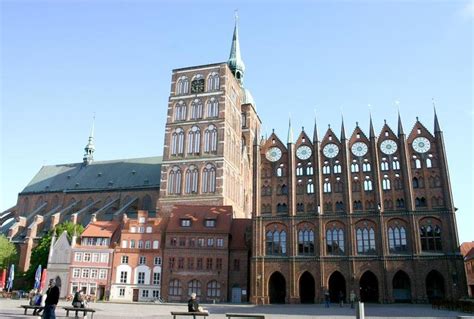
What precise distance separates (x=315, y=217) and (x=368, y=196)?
6651 mm

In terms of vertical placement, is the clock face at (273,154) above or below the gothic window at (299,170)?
above

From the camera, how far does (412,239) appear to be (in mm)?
47625

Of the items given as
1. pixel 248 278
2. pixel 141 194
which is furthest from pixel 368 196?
pixel 141 194

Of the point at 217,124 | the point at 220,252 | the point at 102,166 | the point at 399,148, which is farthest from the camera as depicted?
the point at 102,166

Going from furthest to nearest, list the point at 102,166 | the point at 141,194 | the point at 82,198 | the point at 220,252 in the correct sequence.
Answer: the point at 102,166 < the point at 82,198 < the point at 141,194 < the point at 220,252

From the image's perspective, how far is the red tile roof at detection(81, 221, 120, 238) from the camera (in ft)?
196

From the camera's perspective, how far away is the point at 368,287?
50.8m

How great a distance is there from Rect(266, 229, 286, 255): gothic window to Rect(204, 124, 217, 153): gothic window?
1953cm

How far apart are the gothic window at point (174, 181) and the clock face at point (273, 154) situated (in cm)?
1735

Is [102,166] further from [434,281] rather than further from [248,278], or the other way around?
[434,281]

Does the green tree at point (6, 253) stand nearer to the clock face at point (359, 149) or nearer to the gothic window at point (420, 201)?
the clock face at point (359, 149)

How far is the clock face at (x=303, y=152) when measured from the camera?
54.1 m

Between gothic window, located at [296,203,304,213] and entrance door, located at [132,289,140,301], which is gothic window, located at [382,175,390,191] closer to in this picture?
gothic window, located at [296,203,304,213]

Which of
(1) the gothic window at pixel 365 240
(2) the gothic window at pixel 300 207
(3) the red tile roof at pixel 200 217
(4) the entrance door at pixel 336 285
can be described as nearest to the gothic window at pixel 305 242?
(2) the gothic window at pixel 300 207
